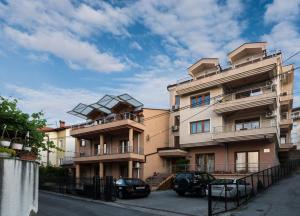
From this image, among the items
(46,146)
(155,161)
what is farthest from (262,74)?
(46,146)

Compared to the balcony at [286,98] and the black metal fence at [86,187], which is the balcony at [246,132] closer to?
the balcony at [286,98]

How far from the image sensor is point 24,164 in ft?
29.6

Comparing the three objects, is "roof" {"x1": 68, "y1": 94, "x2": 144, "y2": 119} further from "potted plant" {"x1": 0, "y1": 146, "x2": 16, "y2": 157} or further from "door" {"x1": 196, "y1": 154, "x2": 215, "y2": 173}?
"potted plant" {"x1": 0, "y1": 146, "x2": 16, "y2": 157}

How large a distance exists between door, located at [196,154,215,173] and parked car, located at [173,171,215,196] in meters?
8.88

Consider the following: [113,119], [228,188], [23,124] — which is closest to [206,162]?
[113,119]

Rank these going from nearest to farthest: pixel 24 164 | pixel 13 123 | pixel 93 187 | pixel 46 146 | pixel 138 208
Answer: pixel 24 164
pixel 13 123
pixel 46 146
pixel 138 208
pixel 93 187

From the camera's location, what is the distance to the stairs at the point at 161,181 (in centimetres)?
3098

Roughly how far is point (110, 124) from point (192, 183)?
52.0 ft

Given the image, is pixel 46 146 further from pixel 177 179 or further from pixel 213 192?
pixel 177 179

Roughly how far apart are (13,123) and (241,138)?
75.3ft

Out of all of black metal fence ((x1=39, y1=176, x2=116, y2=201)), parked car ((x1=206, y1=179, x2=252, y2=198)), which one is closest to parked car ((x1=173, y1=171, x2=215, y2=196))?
black metal fence ((x1=39, y1=176, x2=116, y2=201))

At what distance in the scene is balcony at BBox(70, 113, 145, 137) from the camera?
35250mm

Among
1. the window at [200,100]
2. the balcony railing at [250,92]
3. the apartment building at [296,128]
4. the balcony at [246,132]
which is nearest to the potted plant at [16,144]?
the balcony at [246,132]

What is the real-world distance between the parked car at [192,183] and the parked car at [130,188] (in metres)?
2.23
